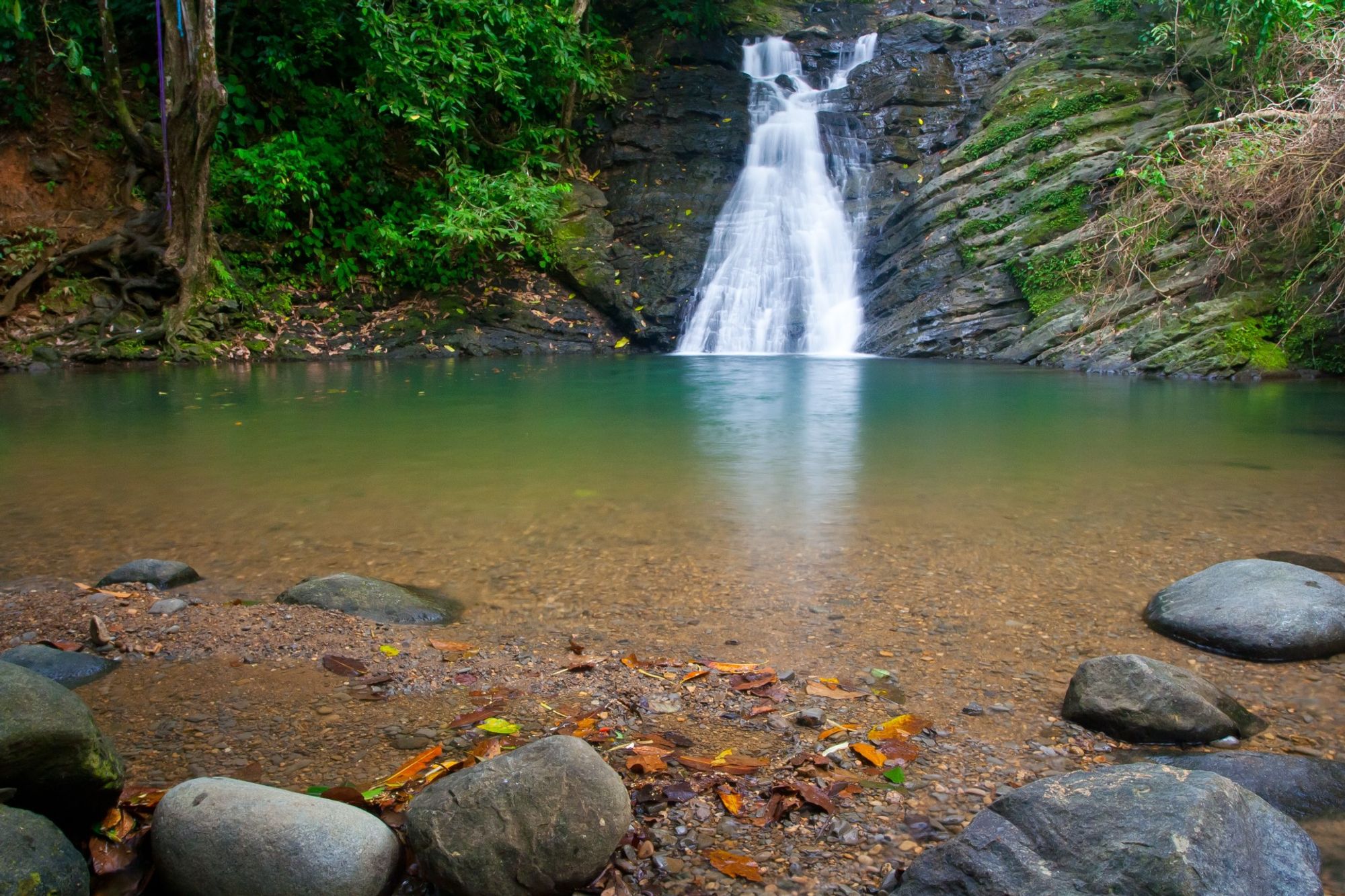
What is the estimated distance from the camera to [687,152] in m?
20.1

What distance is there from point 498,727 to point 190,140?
14.6 m

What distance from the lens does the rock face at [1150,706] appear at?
254 centimetres

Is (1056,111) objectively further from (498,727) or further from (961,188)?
(498,727)

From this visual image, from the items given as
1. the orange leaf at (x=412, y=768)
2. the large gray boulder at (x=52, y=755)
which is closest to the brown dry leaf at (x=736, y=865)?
the orange leaf at (x=412, y=768)

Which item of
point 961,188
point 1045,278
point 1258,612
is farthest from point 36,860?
point 961,188

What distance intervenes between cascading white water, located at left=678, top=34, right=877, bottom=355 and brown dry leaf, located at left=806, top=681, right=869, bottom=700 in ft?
48.1

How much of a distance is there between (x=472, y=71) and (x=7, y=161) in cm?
803

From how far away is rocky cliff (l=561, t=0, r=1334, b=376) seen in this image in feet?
44.4

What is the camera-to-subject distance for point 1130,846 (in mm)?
1731

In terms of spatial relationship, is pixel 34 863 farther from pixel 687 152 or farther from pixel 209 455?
pixel 687 152

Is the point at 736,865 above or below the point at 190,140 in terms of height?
below

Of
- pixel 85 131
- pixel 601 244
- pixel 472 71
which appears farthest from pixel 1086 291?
pixel 85 131

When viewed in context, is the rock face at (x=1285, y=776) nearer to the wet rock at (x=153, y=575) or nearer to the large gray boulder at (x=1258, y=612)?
the large gray boulder at (x=1258, y=612)

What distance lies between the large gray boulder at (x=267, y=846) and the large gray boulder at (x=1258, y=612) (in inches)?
112
